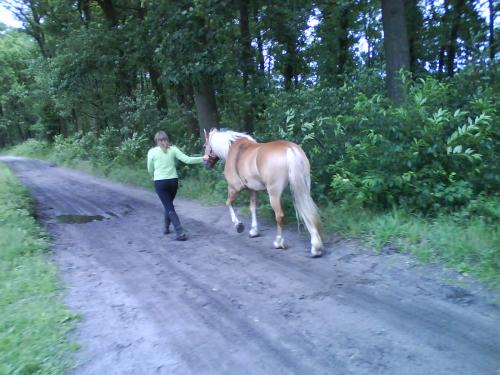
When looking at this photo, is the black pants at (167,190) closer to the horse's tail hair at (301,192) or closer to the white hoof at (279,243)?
the white hoof at (279,243)

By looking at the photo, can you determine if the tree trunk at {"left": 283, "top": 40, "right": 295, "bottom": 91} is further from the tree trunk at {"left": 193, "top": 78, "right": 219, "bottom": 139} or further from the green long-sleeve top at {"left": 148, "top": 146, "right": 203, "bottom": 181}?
the green long-sleeve top at {"left": 148, "top": 146, "right": 203, "bottom": 181}

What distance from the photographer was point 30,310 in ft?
14.7

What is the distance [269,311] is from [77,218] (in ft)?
23.8

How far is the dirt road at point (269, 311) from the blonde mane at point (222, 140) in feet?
5.93

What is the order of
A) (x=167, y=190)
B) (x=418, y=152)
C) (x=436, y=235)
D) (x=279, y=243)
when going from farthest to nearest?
(x=167, y=190), (x=279, y=243), (x=418, y=152), (x=436, y=235)

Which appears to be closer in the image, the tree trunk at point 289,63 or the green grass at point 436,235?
the green grass at point 436,235

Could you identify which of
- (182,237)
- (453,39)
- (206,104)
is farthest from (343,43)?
(182,237)

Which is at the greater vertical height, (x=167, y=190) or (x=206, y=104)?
(x=206, y=104)

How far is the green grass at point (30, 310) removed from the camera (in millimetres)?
3545

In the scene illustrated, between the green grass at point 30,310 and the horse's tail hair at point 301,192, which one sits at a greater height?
the horse's tail hair at point 301,192

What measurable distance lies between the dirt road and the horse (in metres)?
0.43

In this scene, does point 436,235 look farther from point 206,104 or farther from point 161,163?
point 206,104

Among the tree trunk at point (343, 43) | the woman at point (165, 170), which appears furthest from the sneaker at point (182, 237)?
the tree trunk at point (343, 43)

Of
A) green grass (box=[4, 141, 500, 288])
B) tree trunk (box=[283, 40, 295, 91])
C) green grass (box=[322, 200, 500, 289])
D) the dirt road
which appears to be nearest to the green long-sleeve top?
the dirt road
